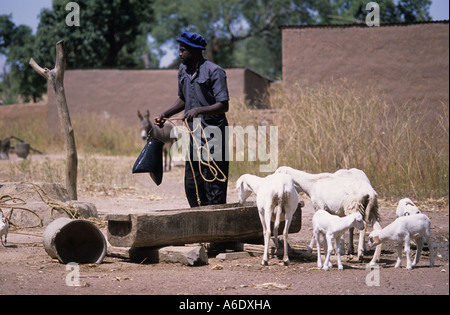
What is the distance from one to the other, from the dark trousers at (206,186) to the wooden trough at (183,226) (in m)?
0.17

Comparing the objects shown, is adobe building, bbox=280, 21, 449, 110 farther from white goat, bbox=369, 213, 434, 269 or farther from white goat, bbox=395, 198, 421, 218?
white goat, bbox=369, 213, 434, 269

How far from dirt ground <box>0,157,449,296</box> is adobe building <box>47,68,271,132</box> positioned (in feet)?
52.1

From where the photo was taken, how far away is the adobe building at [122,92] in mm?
22266

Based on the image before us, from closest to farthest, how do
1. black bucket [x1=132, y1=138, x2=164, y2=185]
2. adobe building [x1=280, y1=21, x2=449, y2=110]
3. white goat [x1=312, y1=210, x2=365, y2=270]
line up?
white goat [x1=312, y1=210, x2=365, y2=270] < black bucket [x1=132, y1=138, x2=164, y2=185] < adobe building [x1=280, y1=21, x2=449, y2=110]

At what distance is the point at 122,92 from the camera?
2272cm

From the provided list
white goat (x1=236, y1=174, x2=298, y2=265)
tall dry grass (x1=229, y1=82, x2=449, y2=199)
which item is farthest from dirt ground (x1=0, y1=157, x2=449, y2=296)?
tall dry grass (x1=229, y1=82, x2=449, y2=199)

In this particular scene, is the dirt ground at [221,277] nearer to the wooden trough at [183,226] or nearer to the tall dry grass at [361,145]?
the wooden trough at [183,226]

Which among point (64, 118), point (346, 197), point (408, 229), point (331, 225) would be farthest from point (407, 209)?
point (64, 118)

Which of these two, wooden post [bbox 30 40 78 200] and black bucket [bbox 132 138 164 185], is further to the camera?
wooden post [bbox 30 40 78 200]

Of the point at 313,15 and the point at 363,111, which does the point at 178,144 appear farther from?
the point at 313,15

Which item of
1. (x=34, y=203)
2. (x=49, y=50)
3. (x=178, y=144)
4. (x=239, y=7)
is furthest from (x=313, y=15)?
(x=34, y=203)

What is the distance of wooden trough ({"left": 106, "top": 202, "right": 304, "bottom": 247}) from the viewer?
18.1 feet

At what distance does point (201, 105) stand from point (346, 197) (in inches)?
66.2

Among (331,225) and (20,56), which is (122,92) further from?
(331,225)
